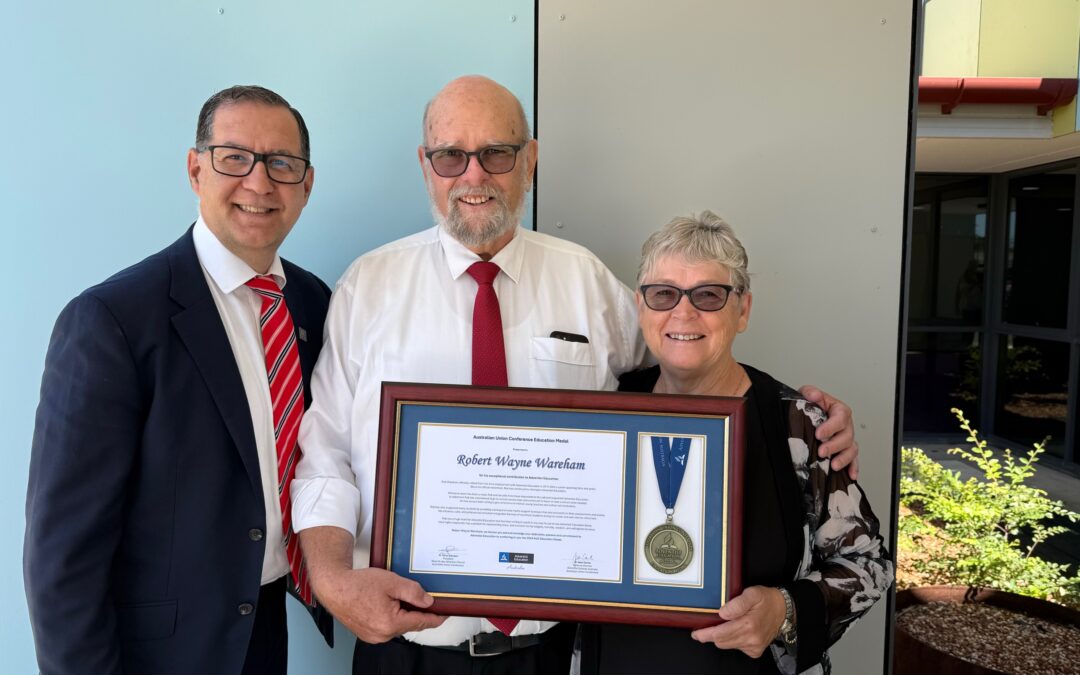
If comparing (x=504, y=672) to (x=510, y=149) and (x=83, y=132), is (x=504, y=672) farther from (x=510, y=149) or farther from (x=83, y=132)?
(x=83, y=132)

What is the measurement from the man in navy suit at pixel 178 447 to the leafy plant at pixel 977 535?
4.02 metres

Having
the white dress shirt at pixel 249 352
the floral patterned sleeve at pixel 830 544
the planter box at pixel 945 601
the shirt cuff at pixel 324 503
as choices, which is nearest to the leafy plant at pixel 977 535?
the planter box at pixel 945 601

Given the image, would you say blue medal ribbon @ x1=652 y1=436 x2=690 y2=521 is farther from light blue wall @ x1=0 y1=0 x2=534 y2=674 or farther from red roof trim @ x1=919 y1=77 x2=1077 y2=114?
red roof trim @ x1=919 y1=77 x2=1077 y2=114

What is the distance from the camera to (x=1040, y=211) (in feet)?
25.9

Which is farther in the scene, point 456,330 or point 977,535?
point 977,535

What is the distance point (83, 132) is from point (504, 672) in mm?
2325

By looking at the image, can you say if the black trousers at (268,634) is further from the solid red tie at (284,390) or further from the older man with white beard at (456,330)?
the older man with white beard at (456,330)

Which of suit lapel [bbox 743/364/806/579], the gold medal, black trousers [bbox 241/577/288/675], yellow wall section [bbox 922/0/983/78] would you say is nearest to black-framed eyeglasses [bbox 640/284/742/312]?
suit lapel [bbox 743/364/806/579]

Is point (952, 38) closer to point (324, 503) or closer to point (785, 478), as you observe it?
point (785, 478)

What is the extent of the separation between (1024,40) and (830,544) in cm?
698

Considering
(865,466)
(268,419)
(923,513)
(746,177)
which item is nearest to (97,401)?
(268,419)

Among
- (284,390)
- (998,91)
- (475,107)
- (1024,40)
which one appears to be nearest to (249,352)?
(284,390)

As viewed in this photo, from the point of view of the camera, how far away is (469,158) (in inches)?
76.9

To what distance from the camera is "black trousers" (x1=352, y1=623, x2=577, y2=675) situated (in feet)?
6.03
